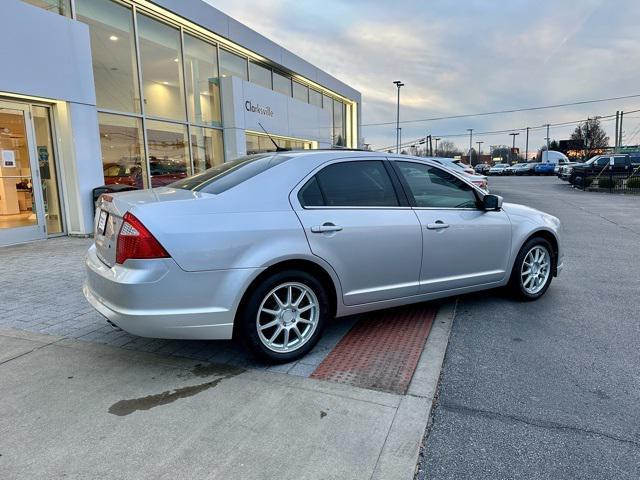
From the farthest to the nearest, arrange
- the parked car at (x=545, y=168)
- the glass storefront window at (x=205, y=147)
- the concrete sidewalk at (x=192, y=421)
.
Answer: the parked car at (x=545, y=168), the glass storefront window at (x=205, y=147), the concrete sidewalk at (x=192, y=421)

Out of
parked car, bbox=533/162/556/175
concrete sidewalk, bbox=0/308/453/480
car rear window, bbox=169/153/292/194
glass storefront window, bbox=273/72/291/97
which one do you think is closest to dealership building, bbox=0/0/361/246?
glass storefront window, bbox=273/72/291/97

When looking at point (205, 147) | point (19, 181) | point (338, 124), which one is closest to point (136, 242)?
point (19, 181)

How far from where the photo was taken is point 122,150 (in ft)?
34.3

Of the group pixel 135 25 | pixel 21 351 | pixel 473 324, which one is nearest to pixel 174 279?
pixel 21 351

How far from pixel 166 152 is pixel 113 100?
6.69 ft

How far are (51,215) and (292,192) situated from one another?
7.65 metres

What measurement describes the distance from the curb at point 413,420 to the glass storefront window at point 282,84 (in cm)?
1584

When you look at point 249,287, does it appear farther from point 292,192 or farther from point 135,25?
point 135,25

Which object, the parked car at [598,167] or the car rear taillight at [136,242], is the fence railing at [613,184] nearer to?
the parked car at [598,167]

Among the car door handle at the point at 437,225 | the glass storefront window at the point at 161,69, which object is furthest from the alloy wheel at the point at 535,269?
the glass storefront window at the point at 161,69

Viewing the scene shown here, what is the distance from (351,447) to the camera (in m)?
2.44

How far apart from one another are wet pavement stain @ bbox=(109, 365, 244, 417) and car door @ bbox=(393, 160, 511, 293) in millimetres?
1943

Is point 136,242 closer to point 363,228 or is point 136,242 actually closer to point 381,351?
point 363,228

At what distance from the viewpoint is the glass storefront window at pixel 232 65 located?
1437 cm
